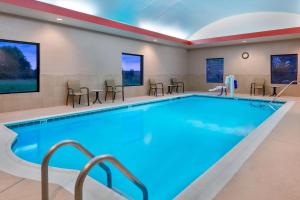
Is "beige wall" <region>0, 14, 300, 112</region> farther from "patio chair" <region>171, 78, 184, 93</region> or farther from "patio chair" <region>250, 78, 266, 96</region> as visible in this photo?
"patio chair" <region>171, 78, 184, 93</region>

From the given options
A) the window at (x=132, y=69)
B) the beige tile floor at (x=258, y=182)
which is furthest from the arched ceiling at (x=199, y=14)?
the beige tile floor at (x=258, y=182)

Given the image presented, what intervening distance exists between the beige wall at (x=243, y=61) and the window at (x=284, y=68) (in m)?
0.23

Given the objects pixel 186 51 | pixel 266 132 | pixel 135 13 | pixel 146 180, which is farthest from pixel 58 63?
pixel 186 51

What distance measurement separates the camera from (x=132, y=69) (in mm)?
10133

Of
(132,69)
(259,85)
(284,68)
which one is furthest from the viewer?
(259,85)

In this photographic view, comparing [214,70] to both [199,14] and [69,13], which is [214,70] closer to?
[199,14]

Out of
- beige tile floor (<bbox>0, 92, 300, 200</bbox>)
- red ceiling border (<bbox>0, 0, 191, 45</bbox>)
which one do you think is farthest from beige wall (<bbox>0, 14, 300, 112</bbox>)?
beige tile floor (<bbox>0, 92, 300, 200</bbox>)

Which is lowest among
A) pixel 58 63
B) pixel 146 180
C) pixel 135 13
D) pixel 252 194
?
pixel 146 180

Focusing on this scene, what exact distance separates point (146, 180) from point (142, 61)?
8155mm

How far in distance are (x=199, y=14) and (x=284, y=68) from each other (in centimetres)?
459

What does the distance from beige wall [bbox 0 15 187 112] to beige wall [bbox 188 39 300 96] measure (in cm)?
404

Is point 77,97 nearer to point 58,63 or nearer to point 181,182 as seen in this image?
point 58,63

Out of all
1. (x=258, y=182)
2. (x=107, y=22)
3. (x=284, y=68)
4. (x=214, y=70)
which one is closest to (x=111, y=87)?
(x=107, y=22)

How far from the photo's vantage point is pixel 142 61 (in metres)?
10.4
